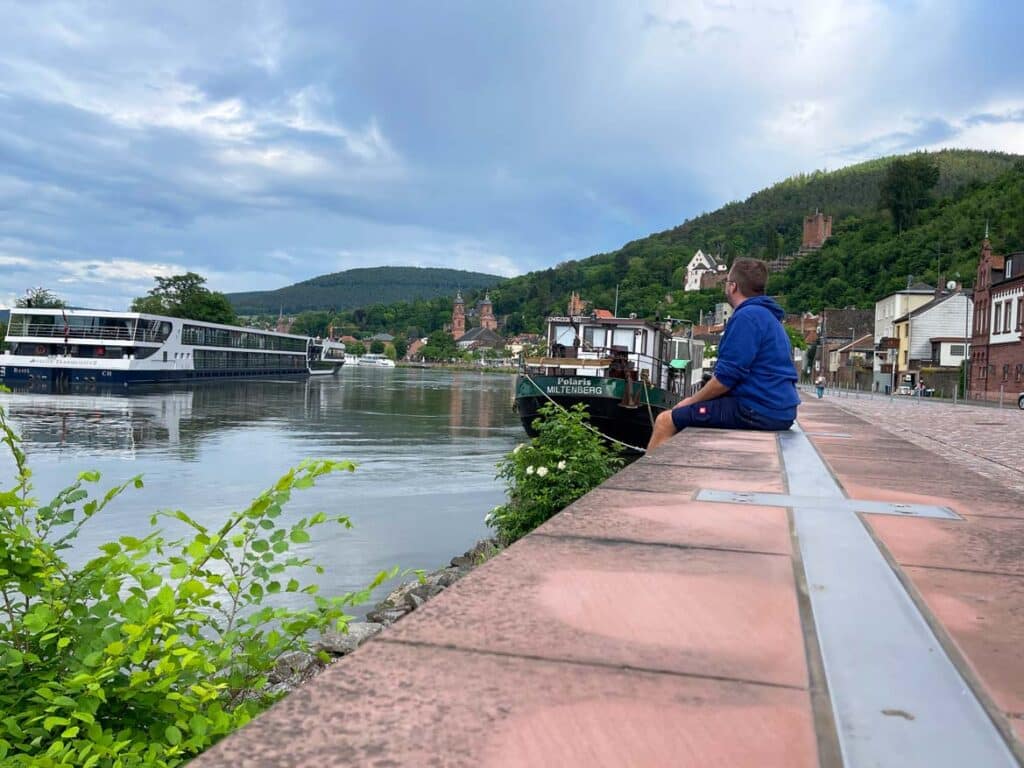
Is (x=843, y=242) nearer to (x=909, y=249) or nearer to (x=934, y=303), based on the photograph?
(x=909, y=249)

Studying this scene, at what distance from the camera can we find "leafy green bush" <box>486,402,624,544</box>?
9.24m

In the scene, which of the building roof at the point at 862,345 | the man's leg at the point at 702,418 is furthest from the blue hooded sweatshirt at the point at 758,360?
the building roof at the point at 862,345

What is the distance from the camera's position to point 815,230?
6048 inches

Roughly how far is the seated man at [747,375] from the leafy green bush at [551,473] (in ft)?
8.15

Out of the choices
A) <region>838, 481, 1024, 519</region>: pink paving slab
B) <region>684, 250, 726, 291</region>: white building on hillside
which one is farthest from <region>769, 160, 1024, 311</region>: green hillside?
<region>838, 481, 1024, 519</region>: pink paving slab

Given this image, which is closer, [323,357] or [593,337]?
[593,337]

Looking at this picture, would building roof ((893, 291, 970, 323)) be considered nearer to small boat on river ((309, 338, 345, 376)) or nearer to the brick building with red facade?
the brick building with red facade

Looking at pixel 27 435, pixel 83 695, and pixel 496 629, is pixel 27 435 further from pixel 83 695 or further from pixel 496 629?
pixel 496 629

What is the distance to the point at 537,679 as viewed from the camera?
1.28m

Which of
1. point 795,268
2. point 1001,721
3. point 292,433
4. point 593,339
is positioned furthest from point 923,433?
point 795,268

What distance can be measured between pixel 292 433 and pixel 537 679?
24.8 m

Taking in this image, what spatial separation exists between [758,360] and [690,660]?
16.8ft

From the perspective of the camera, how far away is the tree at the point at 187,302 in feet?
346

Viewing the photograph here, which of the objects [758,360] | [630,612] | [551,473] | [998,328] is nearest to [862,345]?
[998,328]
